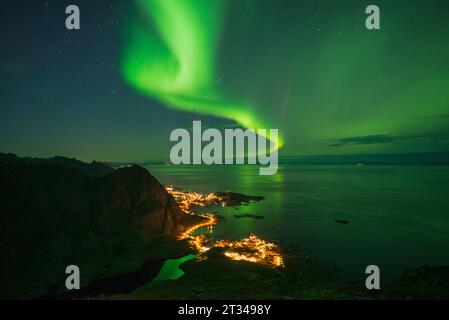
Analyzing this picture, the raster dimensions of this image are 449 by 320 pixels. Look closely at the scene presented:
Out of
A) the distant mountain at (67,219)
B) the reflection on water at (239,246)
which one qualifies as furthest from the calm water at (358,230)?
the distant mountain at (67,219)

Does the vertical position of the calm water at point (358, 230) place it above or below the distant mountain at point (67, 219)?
below

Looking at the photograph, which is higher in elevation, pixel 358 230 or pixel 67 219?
pixel 67 219

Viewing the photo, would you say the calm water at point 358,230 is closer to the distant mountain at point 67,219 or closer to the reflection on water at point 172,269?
the reflection on water at point 172,269

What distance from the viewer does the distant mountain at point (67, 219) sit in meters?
66.6

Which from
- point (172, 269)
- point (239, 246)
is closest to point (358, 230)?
point (239, 246)

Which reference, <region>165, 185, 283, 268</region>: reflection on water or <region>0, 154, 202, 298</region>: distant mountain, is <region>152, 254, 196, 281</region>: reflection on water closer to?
<region>165, 185, 283, 268</region>: reflection on water

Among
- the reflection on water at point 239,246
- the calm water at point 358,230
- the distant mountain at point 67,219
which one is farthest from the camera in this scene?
the calm water at point 358,230

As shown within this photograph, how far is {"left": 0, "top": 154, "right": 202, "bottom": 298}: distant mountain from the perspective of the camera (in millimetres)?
66562

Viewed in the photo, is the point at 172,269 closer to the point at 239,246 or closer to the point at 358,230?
the point at 239,246

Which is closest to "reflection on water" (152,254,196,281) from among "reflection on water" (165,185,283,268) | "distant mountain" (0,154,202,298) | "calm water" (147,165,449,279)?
Result: "reflection on water" (165,185,283,268)

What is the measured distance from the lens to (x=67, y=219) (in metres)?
84.9

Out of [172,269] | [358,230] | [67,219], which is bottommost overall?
[358,230]
